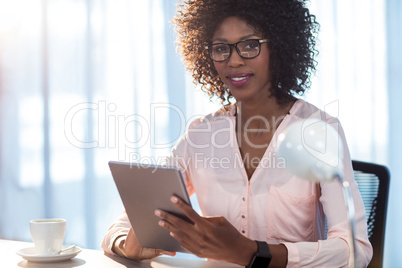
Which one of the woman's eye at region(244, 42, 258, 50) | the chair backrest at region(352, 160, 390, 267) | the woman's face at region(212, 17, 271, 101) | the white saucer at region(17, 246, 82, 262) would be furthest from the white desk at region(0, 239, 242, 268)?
the woman's eye at region(244, 42, 258, 50)

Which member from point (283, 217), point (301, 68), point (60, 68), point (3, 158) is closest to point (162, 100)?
point (60, 68)

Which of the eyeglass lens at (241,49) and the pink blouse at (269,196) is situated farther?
the eyeglass lens at (241,49)

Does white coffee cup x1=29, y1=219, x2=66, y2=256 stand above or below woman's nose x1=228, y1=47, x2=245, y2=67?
below

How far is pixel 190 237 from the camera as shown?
3.59 feet

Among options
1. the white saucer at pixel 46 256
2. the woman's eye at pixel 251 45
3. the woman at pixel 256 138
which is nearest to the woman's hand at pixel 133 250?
the woman at pixel 256 138

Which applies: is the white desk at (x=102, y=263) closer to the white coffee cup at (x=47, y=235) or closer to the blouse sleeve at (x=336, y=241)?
the white coffee cup at (x=47, y=235)

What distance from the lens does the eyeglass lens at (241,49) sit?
1512 mm

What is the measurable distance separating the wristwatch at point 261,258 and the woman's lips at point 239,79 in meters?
0.58

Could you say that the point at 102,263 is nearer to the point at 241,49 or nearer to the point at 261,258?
the point at 261,258

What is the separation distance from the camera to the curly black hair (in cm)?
155

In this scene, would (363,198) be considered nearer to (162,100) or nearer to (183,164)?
(183,164)

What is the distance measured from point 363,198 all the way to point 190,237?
608mm

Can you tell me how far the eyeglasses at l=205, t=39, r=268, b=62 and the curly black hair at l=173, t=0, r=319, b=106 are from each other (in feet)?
0.18

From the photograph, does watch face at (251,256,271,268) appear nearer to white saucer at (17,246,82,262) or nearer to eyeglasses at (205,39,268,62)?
white saucer at (17,246,82,262)
